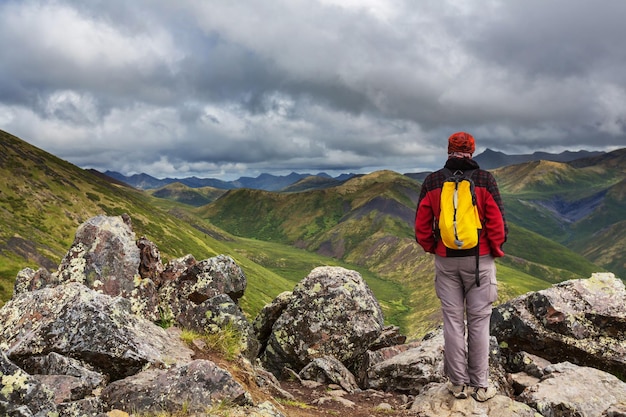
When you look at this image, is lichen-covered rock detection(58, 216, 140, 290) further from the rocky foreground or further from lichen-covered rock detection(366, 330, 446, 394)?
lichen-covered rock detection(366, 330, 446, 394)

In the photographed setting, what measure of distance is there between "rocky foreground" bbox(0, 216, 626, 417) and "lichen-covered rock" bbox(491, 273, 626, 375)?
57 millimetres

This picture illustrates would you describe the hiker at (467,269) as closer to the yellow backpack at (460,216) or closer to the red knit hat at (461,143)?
→ the red knit hat at (461,143)

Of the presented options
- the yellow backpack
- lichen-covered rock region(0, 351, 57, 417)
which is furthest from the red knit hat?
lichen-covered rock region(0, 351, 57, 417)

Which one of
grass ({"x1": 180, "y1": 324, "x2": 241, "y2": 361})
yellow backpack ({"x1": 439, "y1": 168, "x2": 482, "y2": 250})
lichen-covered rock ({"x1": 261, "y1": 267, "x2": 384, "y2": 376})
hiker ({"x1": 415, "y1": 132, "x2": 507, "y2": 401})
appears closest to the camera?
yellow backpack ({"x1": 439, "y1": 168, "x2": 482, "y2": 250})

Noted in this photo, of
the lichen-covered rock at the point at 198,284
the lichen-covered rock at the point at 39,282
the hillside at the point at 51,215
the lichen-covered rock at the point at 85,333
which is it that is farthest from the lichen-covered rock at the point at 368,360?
the hillside at the point at 51,215

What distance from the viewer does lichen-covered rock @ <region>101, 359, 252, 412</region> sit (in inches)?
409

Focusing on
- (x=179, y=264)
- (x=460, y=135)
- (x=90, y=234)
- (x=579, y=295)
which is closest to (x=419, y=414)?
(x=460, y=135)

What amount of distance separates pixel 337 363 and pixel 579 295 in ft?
44.3

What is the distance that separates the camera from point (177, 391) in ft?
Answer: 35.4

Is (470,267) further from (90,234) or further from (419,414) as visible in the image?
(90,234)

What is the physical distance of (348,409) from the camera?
16.0m

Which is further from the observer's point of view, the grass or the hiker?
the grass

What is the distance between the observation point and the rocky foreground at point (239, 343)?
10875 mm

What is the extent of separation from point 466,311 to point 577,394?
20.8 feet
